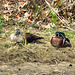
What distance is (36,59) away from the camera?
130 inches

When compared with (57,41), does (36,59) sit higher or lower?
lower

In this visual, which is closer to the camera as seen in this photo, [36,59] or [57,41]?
[36,59]

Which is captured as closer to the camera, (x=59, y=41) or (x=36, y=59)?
(x=36, y=59)

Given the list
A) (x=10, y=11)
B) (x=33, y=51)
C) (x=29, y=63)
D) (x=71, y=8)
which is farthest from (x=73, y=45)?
(x=10, y=11)

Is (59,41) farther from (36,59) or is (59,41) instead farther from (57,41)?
(36,59)

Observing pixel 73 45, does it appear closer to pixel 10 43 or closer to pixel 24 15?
pixel 10 43

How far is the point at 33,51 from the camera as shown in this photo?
365 cm

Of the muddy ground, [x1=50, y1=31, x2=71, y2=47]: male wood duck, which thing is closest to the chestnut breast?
[x1=50, y1=31, x2=71, y2=47]: male wood duck

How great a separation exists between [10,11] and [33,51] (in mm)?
3647

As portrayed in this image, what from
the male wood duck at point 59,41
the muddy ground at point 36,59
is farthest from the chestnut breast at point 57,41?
the muddy ground at point 36,59

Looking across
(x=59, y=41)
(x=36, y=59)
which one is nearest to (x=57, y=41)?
(x=59, y=41)

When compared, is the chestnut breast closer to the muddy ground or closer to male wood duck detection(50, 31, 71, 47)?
male wood duck detection(50, 31, 71, 47)

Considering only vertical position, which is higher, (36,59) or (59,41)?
(59,41)

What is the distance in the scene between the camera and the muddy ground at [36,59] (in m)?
2.57
